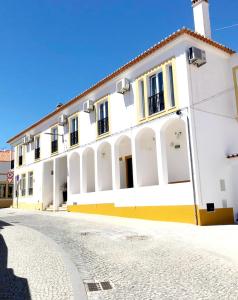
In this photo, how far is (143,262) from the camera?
644cm

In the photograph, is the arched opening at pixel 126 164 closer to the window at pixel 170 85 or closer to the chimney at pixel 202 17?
the window at pixel 170 85

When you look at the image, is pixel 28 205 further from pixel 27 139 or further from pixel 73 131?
→ pixel 73 131

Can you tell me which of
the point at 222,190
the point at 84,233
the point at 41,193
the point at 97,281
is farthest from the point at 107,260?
the point at 41,193

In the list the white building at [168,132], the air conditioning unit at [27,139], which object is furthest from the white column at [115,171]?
the air conditioning unit at [27,139]

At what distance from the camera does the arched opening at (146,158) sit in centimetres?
1562

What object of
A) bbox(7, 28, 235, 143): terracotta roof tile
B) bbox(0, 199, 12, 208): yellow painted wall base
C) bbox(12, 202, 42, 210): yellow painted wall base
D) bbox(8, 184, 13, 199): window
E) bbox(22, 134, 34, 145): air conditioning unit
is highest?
bbox(7, 28, 235, 143): terracotta roof tile

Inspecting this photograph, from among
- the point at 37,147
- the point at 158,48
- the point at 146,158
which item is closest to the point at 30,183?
the point at 37,147

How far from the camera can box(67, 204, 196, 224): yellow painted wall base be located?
41.3 ft

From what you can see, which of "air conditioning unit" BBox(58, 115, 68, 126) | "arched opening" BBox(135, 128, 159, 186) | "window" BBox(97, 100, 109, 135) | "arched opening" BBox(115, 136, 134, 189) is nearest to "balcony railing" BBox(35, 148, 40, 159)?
"air conditioning unit" BBox(58, 115, 68, 126)

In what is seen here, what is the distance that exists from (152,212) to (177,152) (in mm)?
3316

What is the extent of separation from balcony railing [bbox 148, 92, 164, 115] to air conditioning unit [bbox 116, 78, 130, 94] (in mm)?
1675

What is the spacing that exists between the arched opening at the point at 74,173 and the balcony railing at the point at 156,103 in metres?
8.16

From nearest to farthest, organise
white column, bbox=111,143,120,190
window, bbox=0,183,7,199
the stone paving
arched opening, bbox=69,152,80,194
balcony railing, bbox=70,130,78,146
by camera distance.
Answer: the stone paving
white column, bbox=111,143,120,190
balcony railing, bbox=70,130,78,146
arched opening, bbox=69,152,80,194
window, bbox=0,183,7,199

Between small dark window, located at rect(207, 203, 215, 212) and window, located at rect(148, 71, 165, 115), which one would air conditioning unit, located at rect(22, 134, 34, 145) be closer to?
window, located at rect(148, 71, 165, 115)
